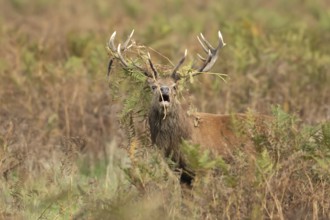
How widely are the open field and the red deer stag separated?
18 cm

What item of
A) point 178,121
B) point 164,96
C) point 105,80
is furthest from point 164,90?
point 105,80

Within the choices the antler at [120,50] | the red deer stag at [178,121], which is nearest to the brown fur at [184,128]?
the red deer stag at [178,121]

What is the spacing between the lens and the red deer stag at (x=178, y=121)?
866 centimetres

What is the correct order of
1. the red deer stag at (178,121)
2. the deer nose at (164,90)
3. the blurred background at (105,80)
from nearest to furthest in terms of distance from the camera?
the deer nose at (164,90)
the red deer stag at (178,121)
the blurred background at (105,80)

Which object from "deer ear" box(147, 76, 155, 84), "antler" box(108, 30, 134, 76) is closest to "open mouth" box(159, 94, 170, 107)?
"deer ear" box(147, 76, 155, 84)

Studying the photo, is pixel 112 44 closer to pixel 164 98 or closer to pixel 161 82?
pixel 161 82

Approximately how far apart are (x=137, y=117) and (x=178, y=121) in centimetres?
40

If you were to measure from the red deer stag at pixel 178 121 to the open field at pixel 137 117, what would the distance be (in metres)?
0.18

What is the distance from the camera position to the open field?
7273 mm

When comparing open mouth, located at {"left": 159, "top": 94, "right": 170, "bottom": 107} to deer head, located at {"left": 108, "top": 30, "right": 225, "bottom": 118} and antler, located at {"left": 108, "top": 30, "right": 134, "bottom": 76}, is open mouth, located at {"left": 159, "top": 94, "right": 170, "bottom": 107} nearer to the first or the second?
deer head, located at {"left": 108, "top": 30, "right": 225, "bottom": 118}

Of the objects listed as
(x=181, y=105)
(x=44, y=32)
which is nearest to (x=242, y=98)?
(x=181, y=105)

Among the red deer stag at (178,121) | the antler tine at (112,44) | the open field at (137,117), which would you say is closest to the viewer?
the open field at (137,117)

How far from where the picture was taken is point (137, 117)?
9156mm

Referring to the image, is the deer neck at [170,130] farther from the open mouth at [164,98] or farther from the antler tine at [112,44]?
the antler tine at [112,44]
